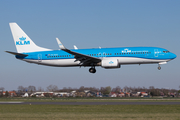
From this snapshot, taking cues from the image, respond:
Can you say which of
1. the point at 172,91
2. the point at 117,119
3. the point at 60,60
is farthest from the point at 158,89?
the point at 117,119

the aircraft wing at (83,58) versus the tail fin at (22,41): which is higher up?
the tail fin at (22,41)

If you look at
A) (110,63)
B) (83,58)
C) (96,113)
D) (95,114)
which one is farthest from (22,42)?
(95,114)

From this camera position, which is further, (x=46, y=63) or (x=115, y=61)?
(x=46, y=63)

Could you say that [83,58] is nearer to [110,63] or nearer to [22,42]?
[110,63]

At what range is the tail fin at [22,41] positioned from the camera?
5213 centimetres

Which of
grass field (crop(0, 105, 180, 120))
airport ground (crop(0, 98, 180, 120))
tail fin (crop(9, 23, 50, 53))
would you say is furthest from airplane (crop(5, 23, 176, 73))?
grass field (crop(0, 105, 180, 120))

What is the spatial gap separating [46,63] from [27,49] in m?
5.25

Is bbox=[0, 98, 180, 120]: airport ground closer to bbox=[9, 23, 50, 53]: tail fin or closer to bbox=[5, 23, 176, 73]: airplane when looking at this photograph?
bbox=[5, 23, 176, 73]: airplane

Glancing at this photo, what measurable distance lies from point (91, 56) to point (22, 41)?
1585 cm

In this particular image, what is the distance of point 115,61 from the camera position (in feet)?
147

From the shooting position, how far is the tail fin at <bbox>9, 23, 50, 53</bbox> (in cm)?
5213

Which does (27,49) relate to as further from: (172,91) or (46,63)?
(172,91)

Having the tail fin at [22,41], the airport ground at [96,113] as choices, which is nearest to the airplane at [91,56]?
the tail fin at [22,41]

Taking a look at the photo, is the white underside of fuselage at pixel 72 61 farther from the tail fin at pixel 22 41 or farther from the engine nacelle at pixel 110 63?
the tail fin at pixel 22 41
